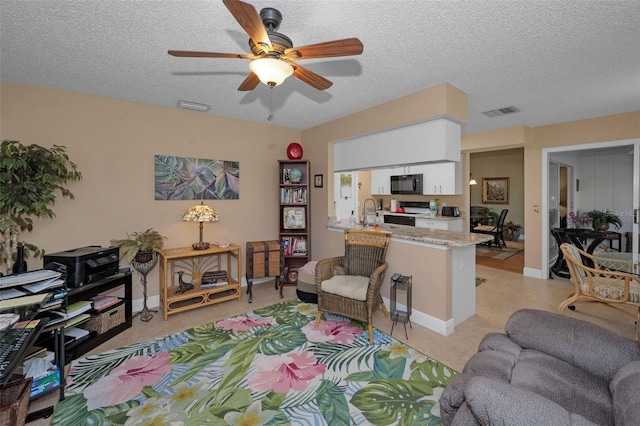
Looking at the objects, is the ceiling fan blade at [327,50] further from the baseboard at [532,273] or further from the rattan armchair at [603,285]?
the baseboard at [532,273]

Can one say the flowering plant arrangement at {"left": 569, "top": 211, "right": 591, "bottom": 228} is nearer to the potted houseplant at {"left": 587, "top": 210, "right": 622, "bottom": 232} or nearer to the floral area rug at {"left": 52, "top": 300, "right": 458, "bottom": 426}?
the potted houseplant at {"left": 587, "top": 210, "right": 622, "bottom": 232}

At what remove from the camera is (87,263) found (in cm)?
262

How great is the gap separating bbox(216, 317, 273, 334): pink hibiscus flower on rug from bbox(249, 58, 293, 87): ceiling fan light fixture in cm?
244

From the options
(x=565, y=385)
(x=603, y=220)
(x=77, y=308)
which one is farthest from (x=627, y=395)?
(x=603, y=220)

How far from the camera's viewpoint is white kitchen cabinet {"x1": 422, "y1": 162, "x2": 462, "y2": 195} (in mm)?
5426

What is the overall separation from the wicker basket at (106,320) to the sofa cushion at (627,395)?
3624mm

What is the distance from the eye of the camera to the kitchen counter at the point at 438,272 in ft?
9.50

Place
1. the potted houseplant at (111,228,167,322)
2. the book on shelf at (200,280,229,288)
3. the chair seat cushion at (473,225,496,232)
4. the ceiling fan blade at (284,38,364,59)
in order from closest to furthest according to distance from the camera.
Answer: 1. the ceiling fan blade at (284,38,364,59)
2. the potted houseplant at (111,228,167,322)
3. the book on shelf at (200,280,229,288)
4. the chair seat cushion at (473,225,496,232)

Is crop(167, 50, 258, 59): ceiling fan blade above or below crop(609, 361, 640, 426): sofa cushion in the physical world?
above

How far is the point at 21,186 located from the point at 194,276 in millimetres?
2009

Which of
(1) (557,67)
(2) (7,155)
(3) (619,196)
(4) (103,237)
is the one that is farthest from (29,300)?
(3) (619,196)

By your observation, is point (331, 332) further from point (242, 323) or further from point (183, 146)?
point (183, 146)

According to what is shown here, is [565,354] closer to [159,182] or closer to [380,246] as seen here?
[380,246]

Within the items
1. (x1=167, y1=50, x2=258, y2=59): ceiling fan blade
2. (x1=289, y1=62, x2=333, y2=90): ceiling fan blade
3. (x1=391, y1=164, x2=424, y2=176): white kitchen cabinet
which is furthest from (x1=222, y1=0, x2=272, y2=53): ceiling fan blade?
(x1=391, y1=164, x2=424, y2=176): white kitchen cabinet
